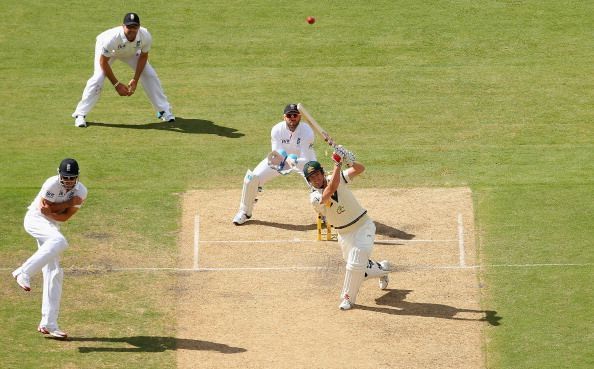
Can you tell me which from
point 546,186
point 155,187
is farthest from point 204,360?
point 546,186

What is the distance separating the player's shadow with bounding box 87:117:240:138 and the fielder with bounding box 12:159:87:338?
298 inches

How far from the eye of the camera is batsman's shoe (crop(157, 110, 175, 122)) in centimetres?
2622

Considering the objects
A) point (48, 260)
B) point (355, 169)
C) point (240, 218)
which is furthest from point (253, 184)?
point (48, 260)

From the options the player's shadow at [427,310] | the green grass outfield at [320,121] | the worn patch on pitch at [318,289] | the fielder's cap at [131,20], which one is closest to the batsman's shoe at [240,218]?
the worn patch on pitch at [318,289]

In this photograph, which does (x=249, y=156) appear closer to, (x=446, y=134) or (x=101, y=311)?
(x=446, y=134)

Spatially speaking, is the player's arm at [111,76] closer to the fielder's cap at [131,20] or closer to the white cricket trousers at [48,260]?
the fielder's cap at [131,20]

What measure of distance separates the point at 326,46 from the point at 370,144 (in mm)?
4820

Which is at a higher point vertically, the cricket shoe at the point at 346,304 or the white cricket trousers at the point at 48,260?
the white cricket trousers at the point at 48,260

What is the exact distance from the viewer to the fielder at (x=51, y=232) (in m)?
17.7

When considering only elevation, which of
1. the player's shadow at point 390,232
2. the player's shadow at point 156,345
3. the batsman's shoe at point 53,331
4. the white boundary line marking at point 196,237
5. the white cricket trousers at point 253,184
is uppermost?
the white cricket trousers at point 253,184

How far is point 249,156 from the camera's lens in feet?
81.0

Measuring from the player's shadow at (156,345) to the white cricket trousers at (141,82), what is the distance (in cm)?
843

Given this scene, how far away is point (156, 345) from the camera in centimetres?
1825

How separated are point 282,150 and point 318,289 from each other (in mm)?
2989
